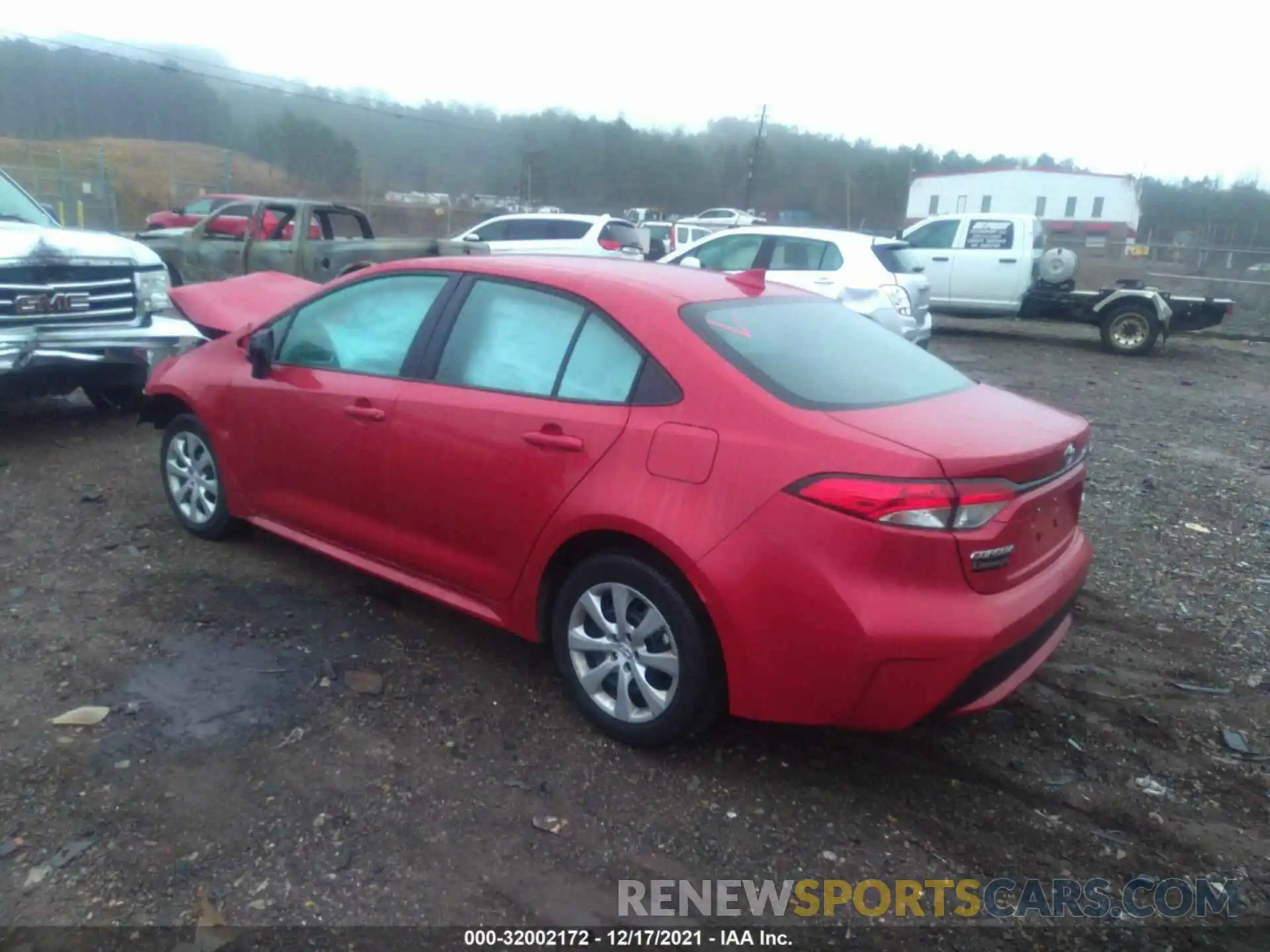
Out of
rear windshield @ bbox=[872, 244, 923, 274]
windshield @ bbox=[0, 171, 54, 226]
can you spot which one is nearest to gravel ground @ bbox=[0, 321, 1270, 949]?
windshield @ bbox=[0, 171, 54, 226]

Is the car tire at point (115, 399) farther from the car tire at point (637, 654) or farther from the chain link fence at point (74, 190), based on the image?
the chain link fence at point (74, 190)

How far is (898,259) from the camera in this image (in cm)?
1248

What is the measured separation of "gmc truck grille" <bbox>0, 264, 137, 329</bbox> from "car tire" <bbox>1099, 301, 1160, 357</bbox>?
533 inches

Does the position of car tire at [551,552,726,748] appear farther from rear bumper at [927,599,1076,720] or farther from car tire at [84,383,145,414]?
car tire at [84,383,145,414]

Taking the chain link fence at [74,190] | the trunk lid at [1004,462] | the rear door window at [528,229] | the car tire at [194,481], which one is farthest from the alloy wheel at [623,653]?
the chain link fence at [74,190]

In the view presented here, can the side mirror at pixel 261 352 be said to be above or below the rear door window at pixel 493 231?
below

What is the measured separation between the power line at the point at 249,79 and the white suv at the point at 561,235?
35113mm

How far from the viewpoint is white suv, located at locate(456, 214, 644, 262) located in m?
16.0

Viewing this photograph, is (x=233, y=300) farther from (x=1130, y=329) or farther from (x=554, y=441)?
(x=1130, y=329)

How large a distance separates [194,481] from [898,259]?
981 centimetres

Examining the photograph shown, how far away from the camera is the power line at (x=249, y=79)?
46.0m

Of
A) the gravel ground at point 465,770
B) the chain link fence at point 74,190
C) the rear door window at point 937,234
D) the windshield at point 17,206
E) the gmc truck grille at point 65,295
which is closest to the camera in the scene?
the gravel ground at point 465,770

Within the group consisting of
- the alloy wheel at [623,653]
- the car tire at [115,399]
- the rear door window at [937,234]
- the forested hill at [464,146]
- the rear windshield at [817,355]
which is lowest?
the car tire at [115,399]

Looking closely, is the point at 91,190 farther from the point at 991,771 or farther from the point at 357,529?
the point at 991,771
